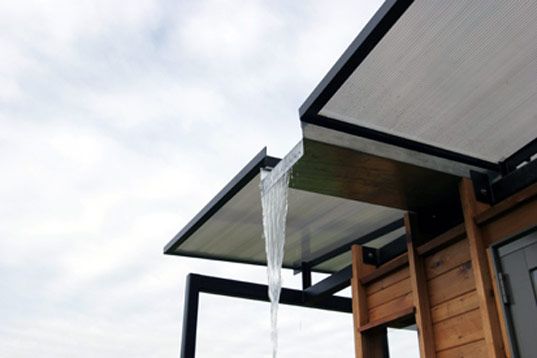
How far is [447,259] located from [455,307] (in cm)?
30

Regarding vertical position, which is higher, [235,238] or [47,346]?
[47,346]

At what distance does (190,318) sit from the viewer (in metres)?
4.45

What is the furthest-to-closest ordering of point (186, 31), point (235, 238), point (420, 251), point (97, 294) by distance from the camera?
point (97, 294), point (186, 31), point (235, 238), point (420, 251)

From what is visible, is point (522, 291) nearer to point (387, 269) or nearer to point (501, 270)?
point (501, 270)

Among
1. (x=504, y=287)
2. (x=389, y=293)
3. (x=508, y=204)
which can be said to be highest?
(x=508, y=204)

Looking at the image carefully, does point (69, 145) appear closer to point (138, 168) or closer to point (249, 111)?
point (138, 168)

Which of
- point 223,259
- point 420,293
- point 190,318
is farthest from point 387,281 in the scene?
point 223,259

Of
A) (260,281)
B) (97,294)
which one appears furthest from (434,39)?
(97,294)

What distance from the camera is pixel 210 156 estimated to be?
8359mm

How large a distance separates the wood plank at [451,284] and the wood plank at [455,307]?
0.02m

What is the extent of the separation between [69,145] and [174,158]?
5.46 feet

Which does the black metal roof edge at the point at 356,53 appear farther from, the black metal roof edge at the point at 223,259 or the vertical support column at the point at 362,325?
the black metal roof edge at the point at 223,259

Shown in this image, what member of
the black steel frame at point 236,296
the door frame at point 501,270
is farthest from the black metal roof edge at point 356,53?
the black steel frame at point 236,296

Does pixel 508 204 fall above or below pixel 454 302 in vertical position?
above
